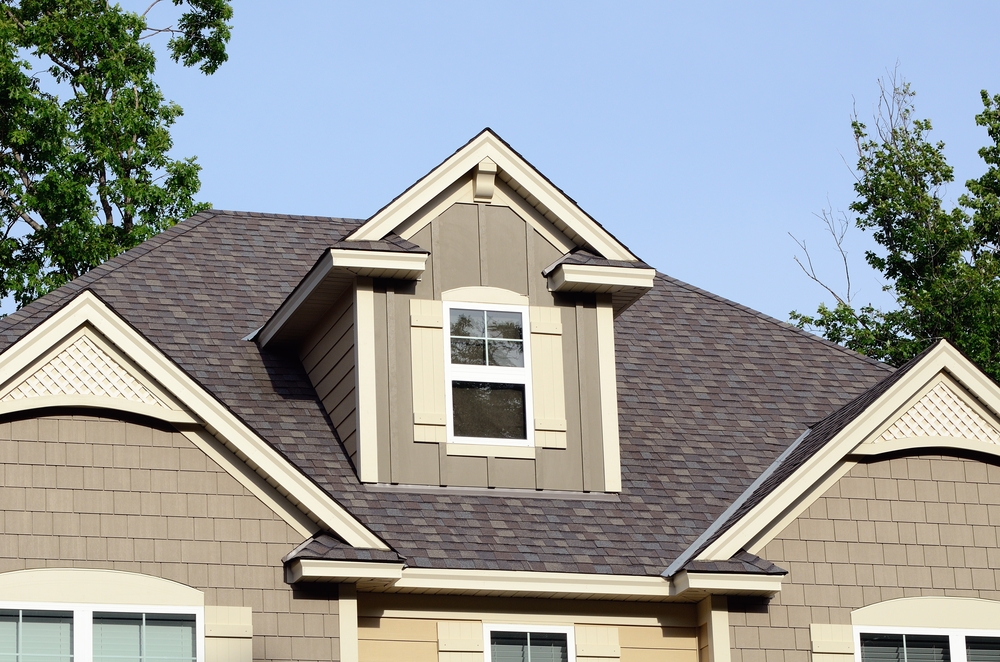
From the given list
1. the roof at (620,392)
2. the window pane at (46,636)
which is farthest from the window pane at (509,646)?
the window pane at (46,636)

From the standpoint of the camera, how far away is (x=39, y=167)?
2759 cm

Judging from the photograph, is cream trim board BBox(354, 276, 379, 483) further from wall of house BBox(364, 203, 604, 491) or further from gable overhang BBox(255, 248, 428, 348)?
gable overhang BBox(255, 248, 428, 348)

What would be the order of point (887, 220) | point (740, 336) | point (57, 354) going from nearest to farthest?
point (57, 354), point (740, 336), point (887, 220)

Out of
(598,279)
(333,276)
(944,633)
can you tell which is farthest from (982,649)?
(333,276)

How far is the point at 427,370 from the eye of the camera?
52.0 feet

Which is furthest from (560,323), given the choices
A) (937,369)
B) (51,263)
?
(51,263)

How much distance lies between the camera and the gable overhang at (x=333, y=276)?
15.7 m

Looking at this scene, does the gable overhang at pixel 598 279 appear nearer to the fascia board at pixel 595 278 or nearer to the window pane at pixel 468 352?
the fascia board at pixel 595 278

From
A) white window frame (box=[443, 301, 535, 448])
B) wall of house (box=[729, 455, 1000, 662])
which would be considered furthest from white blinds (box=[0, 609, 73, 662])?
wall of house (box=[729, 455, 1000, 662])

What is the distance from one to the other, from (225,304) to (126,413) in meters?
4.13

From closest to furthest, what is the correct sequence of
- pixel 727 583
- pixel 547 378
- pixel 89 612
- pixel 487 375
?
pixel 89 612 → pixel 727 583 → pixel 487 375 → pixel 547 378

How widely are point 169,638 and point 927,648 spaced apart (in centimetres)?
663

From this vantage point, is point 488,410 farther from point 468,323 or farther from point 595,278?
point 595,278

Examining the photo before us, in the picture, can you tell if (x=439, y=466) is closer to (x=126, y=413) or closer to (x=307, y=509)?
(x=307, y=509)
